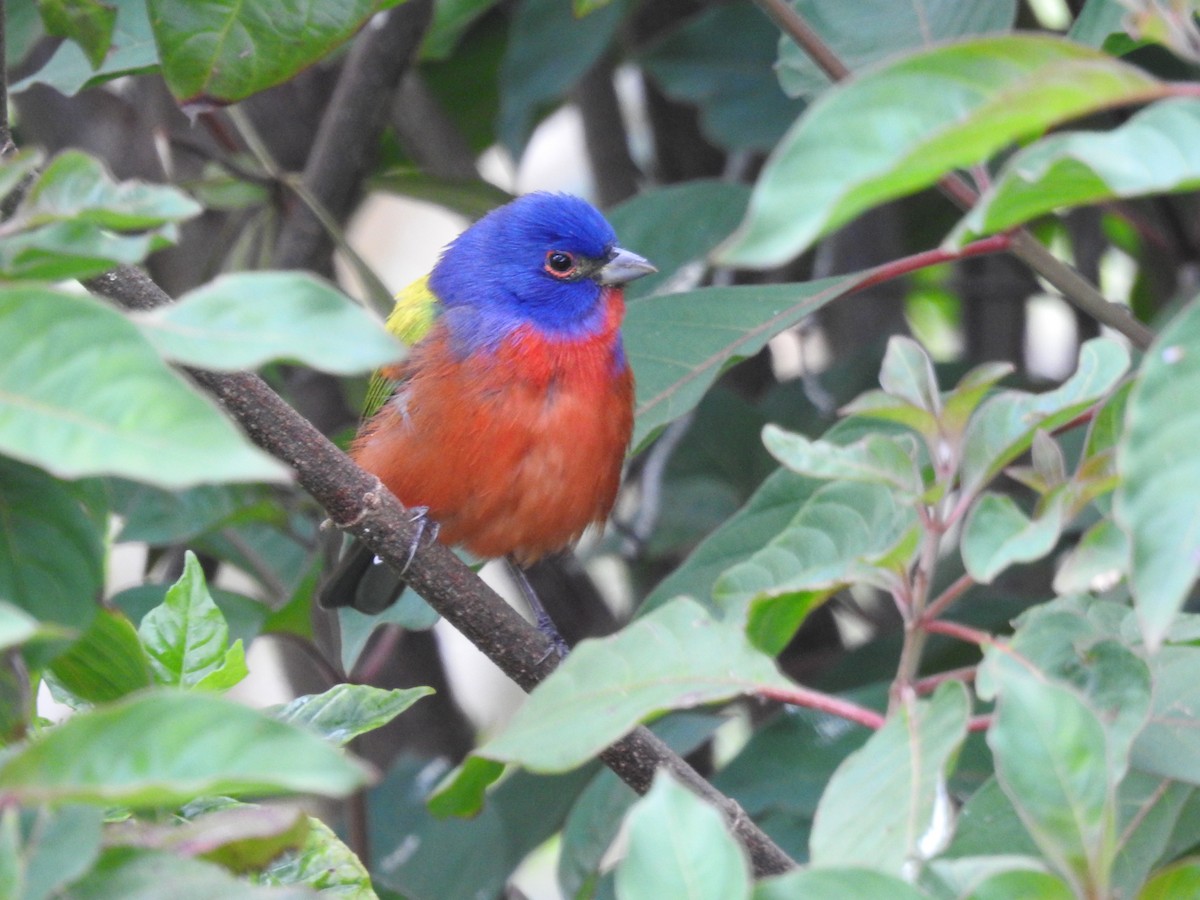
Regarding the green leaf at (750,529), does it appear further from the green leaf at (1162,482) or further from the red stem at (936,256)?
the green leaf at (1162,482)

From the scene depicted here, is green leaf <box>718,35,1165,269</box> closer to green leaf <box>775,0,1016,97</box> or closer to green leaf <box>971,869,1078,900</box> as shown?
green leaf <box>971,869,1078,900</box>

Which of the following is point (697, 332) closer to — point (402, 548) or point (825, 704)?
point (402, 548)

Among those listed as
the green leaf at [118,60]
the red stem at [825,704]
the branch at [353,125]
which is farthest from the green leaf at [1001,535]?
the branch at [353,125]

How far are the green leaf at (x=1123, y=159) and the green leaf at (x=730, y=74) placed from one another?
→ 3425mm

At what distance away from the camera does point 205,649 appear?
215 centimetres

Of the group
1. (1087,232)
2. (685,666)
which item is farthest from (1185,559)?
(1087,232)

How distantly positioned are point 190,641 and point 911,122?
1.39 metres

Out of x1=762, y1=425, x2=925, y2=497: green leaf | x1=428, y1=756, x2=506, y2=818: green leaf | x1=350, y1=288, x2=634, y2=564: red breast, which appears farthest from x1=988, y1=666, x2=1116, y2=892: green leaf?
x1=350, y1=288, x2=634, y2=564: red breast

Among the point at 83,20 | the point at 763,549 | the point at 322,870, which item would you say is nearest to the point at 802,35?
the point at 763,549

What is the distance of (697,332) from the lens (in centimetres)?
312

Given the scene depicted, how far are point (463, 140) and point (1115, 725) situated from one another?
4.41 metres

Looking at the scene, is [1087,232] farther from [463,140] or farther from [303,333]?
[303,333]

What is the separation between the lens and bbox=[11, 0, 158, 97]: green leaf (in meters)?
3.30

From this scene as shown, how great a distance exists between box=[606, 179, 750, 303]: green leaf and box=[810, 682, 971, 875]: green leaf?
2.72 m
